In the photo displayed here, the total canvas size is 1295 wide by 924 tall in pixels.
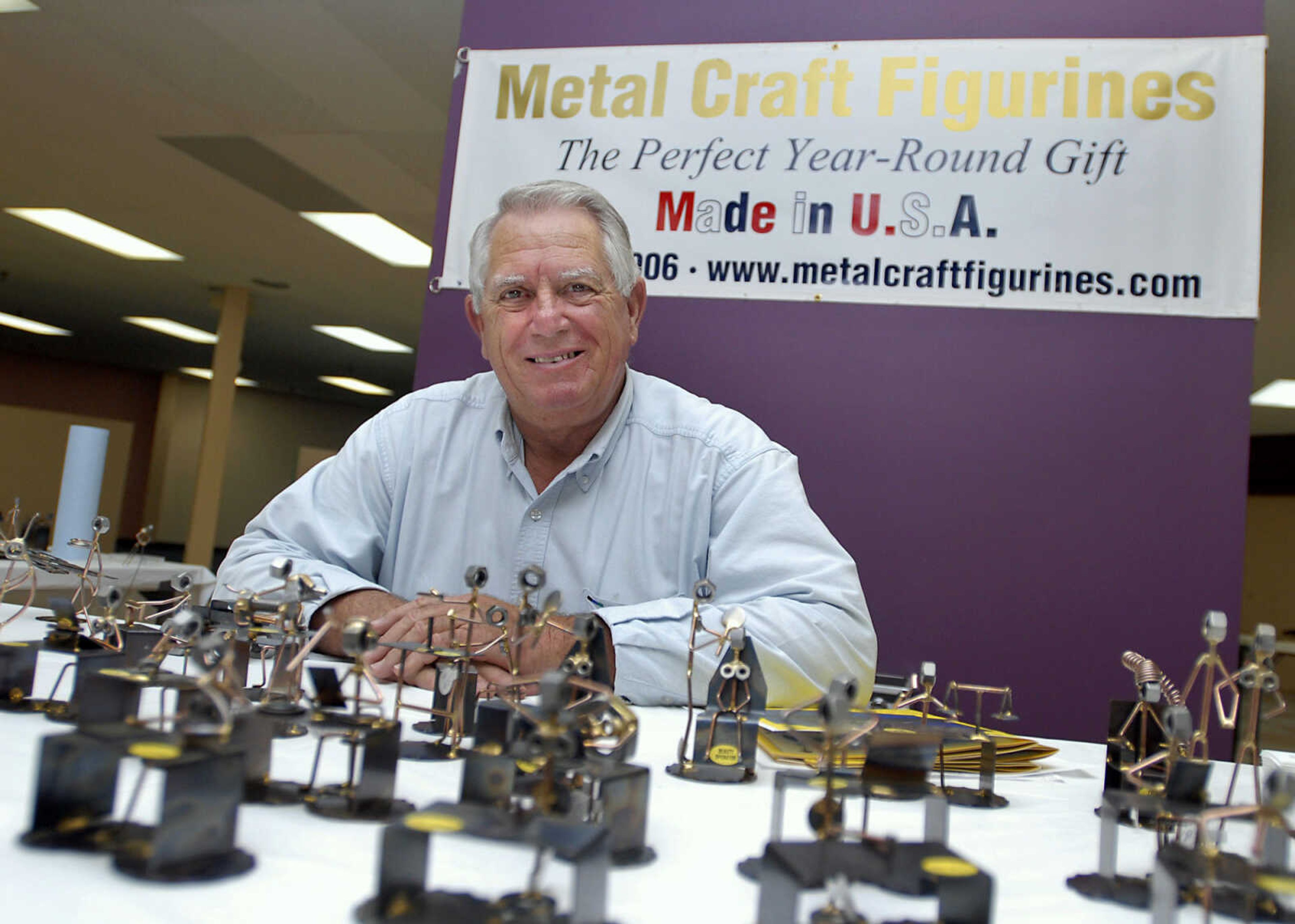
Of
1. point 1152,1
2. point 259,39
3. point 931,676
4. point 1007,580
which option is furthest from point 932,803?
point 259,39

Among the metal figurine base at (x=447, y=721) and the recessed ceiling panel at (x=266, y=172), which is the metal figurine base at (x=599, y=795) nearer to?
the metal figurine base at (x=447, y=721)

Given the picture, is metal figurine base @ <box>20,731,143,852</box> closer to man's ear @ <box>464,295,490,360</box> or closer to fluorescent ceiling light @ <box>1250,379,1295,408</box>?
man's ear @ <box>464,295,490,360</box>

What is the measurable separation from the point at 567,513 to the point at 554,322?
1.12ft

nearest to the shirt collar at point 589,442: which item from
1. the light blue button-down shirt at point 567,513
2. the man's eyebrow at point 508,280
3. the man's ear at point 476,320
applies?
the light blue button-down shirt at point 567,513

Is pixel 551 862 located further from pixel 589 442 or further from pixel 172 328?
pixel 172 328

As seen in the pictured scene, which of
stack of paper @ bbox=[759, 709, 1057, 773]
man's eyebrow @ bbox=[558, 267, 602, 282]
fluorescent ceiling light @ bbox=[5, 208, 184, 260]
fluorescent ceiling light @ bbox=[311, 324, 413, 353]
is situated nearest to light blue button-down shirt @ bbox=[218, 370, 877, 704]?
man's eyebrow @ bbox=[558, 267, 602, 282]

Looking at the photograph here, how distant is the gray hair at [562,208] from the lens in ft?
5.87

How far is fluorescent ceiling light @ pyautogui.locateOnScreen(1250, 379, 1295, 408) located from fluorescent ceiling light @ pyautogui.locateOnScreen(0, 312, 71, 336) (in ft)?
40.8

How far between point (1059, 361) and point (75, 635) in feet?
6.20

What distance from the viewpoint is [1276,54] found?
128 inches

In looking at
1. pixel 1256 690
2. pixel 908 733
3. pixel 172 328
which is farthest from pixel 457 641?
pixel 172 328

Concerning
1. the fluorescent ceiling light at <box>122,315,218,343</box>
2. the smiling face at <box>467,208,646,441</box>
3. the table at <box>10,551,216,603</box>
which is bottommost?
the table at <box>10,551,216,603</box>

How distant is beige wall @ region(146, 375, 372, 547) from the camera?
48.2 ft

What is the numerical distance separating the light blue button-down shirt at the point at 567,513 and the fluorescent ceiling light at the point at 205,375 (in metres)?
12.8
